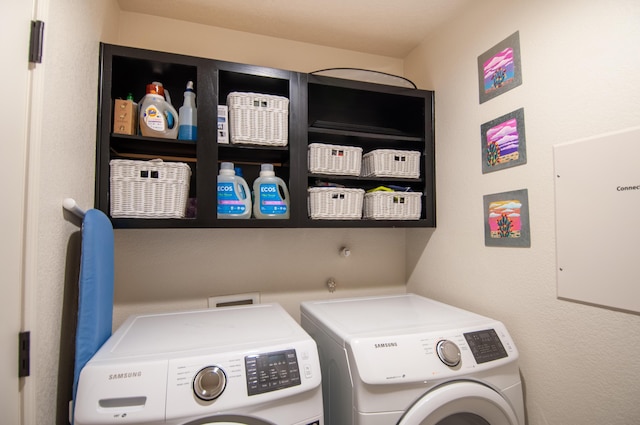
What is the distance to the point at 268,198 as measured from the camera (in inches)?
58.7

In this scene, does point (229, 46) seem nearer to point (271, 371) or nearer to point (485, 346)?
point (271, 371)

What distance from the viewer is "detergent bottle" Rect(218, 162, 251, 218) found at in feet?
4.67

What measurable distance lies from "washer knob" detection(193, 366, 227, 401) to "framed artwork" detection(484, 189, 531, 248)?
1260 mm

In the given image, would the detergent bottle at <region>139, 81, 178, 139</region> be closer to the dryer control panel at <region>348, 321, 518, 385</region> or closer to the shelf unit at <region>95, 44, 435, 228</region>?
the shelf unit at <region>95, 44, 435, 228</region>

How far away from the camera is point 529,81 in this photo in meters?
1.26

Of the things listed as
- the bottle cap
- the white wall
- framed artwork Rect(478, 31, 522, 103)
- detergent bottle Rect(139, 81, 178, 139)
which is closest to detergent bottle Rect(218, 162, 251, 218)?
detergent bottle Rect(139, 81, 178, 139)

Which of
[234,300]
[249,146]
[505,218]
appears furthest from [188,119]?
[505,218]

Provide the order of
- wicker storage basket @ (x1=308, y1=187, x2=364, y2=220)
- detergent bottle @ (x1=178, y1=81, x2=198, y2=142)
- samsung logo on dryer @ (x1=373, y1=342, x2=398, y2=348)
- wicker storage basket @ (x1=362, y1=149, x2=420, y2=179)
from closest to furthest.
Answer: samsung logo on dryer @ (x1=373, y1=342, x2=398, y2=348) < detergent bottle @ (x1=178, y1=81, x2=198, y2=142) < wicker storage basket @ (x1=308, y1=187, x2=364, y2=220) < wicker storage basket @ (x1=362, y1=149, x2=420, y2=179)

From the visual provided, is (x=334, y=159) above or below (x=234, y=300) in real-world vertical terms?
above

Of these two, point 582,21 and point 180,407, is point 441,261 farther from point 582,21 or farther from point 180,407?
point 180,407

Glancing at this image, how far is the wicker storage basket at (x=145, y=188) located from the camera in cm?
126

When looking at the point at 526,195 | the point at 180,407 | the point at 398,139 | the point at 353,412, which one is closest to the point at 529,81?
the point at 526,195

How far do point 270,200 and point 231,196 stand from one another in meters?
0.19

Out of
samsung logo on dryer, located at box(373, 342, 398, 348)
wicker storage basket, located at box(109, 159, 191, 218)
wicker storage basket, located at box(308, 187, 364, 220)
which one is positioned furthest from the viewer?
wicker storage basket, located at box(308, 187, 364, 220)
